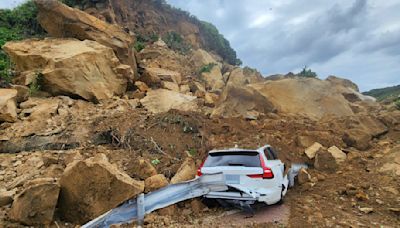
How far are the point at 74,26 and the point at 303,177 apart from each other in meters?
10.8

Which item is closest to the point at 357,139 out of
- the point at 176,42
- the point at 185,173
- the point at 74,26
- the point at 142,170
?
the point at 185,173

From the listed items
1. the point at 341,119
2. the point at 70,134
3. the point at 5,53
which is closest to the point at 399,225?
the point at 341,119

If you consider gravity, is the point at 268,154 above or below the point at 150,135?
below

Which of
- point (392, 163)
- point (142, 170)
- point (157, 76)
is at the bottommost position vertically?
point (392, 163)

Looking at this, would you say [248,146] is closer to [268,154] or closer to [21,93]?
[268,154]

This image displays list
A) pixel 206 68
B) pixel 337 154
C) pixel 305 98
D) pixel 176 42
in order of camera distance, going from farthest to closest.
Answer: pixel 176 42 < pixel 206 68 < pixel 305 98 < pixel 337 154

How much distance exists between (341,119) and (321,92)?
207 centimetres

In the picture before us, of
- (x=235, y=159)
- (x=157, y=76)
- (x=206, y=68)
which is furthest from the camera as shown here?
(x=206, y=68)

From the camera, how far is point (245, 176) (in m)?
6.61

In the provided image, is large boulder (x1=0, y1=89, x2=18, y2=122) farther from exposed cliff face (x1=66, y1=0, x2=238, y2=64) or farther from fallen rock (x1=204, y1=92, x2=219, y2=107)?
exposed cliff face (x1=66, y1=0, x2=238, y2=64)

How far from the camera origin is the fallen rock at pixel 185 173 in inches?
302

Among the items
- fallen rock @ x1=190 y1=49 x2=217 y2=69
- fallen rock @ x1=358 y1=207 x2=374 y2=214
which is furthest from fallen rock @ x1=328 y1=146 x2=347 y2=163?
fallen rock @ x1=190 y1=49 x2=217 y2=69

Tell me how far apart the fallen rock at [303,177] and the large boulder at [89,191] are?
462cm

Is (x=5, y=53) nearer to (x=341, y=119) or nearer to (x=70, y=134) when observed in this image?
(x=70, y=134)
